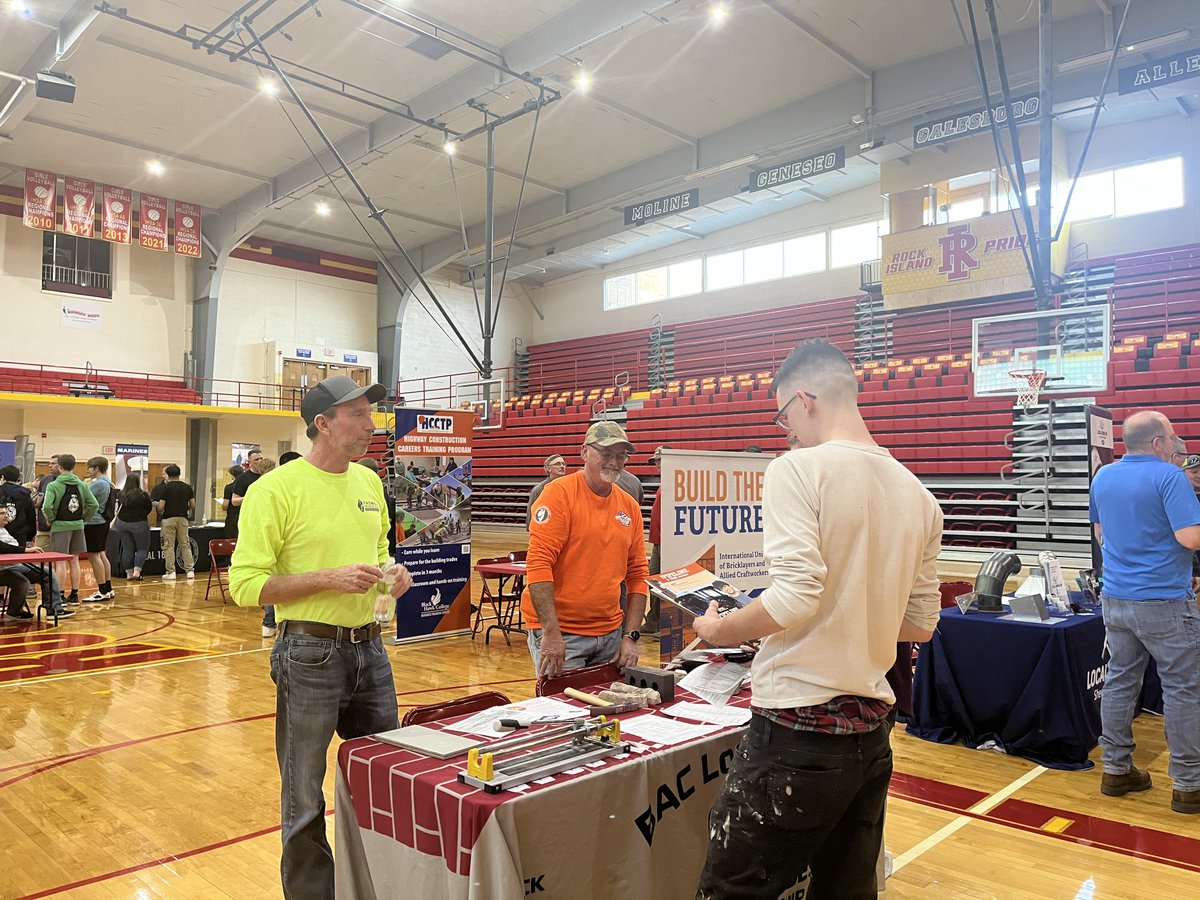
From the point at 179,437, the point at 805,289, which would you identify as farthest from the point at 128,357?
the point at 805,289

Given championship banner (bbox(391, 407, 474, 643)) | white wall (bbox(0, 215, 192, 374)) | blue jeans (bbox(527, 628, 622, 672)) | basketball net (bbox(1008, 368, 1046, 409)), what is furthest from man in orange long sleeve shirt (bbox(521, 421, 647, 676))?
white wall (bbox(0, 215, 192, 374))

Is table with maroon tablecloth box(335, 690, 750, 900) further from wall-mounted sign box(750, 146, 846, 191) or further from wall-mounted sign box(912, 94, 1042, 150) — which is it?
wall-mounted sign box(750, 146, 846, 191)

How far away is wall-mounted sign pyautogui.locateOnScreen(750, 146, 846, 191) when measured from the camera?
40.6 ft

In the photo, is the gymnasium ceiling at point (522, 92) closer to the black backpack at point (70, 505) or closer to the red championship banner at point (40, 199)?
the red championship banner at point (40, 199)

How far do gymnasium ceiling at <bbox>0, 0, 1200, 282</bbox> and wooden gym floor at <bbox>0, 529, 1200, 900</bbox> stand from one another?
24.9 ft

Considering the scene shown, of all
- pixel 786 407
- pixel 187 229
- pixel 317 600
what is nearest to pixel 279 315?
pixel 187 229

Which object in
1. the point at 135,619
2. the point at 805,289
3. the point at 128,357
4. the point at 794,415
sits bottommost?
the point at 135,619

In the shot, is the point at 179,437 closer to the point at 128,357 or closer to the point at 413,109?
the point at 128,357

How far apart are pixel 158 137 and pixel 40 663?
432 inches

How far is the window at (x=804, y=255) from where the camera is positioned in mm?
17469

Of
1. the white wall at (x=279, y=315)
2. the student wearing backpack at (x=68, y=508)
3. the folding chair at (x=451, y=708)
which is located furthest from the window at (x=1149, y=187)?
the white wall at (x=279, y=315)

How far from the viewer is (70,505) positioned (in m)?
8.53

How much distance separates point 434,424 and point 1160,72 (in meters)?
9.11

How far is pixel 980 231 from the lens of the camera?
537 inches
